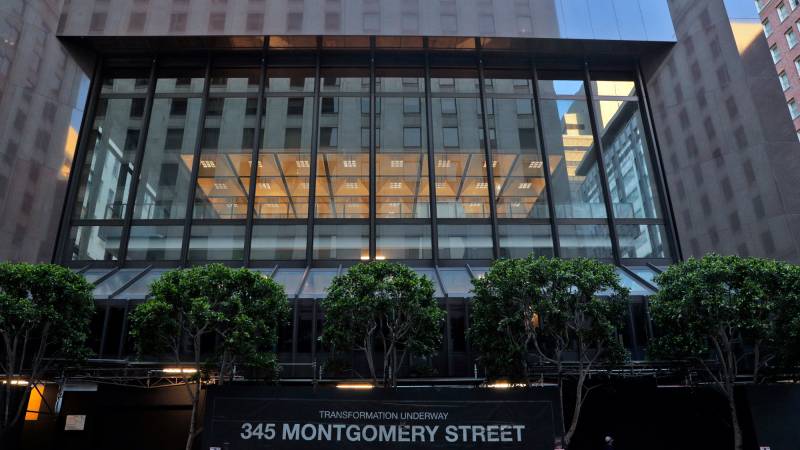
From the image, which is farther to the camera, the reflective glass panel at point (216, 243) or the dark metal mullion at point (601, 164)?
the dark metal mullion at point (601, 164)

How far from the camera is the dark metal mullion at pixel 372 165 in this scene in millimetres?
21781

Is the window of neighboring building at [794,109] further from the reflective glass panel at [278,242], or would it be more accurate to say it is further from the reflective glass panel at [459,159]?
the reflective glass panel at [278,242]

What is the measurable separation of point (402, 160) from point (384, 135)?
1.48 meters

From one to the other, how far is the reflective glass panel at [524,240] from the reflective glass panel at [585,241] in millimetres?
602

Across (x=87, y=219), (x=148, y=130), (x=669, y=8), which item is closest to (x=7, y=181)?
(x=87, y=219)

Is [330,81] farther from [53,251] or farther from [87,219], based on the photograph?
[53,251]

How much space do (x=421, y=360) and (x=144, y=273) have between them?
11338 millimetres

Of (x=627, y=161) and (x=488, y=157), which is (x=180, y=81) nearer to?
(x=488, y=157)

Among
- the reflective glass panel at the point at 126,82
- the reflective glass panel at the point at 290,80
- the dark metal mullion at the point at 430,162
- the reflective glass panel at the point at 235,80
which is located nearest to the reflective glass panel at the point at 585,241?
the dark metal mullion at the point at 430,162

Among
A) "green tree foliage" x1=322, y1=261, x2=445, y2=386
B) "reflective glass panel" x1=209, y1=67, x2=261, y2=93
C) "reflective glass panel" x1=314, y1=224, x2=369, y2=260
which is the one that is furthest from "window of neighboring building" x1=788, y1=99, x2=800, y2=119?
"green tree foliage" x1=322, y1=261, x2=445, y2=386

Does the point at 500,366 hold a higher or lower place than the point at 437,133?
lower

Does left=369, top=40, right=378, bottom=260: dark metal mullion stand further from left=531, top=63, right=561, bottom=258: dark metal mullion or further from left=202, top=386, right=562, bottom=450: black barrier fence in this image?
left=202, top=386, right=562, bottom=450: black barrier fence

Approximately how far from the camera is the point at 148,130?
23.4 meters

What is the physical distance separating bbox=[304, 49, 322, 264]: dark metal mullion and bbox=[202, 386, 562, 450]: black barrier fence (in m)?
7.94
